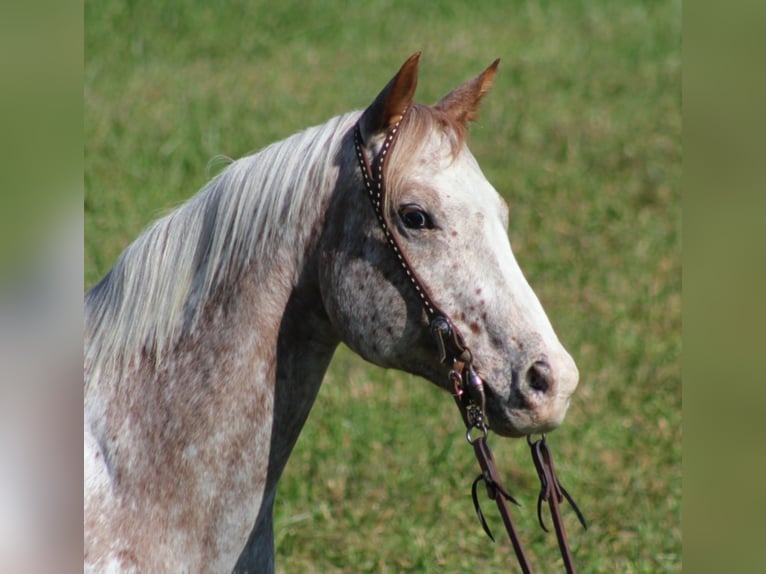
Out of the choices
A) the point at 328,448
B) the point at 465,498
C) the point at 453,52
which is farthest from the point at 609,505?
the point at 453,52

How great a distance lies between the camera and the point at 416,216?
202 cm

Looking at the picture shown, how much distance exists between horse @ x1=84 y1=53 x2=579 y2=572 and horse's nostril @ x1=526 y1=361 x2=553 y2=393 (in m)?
0.04

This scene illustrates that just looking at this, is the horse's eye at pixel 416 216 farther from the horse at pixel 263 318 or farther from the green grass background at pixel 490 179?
the green grass background at pixel 490 179

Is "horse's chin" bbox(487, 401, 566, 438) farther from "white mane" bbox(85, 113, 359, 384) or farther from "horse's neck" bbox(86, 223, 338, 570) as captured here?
"white mane" bbox(85, 113, 359, 384)

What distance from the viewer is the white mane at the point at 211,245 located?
2084 millimetres

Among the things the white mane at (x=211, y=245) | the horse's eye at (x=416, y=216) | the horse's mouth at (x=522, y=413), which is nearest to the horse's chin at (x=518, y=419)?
the horse's mouth at (x=522, y=413)

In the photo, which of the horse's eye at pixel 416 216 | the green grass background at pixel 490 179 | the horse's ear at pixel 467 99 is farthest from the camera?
the green grass background at pixel 490 179

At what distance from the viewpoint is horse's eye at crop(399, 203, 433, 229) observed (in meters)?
2.02

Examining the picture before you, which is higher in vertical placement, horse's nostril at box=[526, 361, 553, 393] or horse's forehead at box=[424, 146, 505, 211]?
horse's forehead at box=[424, 146, 505, 211]

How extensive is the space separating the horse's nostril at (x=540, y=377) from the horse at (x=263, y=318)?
0.14 feet

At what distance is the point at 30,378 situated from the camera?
1080mm

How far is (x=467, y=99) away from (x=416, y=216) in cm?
35

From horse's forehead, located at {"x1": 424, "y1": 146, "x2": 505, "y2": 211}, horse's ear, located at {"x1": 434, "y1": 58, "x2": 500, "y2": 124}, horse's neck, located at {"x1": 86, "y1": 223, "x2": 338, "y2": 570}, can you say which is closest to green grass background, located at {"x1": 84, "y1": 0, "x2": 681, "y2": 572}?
horse's ear, located at {"x1": 434, "y1": 58, "x2": 500, "y2": 124}

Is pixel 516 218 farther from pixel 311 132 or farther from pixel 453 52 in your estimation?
pixel 311 132
